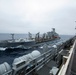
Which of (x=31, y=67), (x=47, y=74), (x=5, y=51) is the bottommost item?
(x=5, y=51)

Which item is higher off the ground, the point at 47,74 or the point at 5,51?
the point at 47,74

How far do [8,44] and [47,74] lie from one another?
32.2 metres

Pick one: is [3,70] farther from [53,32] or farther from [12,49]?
[53,32]

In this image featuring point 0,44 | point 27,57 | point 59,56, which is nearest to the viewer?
point 27,57

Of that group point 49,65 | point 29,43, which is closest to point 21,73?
point 49,65

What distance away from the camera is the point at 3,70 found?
5797 mm

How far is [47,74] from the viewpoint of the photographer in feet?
28.4

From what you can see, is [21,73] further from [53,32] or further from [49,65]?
[53,32]

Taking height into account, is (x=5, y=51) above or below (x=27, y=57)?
below

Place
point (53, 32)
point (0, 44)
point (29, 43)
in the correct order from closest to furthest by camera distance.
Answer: point (0, 44) < point (29, 43) < point (53, 32)

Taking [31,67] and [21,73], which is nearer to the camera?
[21,73]

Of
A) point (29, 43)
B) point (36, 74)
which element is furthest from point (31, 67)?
point (29, 43)

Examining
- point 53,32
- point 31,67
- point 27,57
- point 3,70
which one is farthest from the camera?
point 53,32

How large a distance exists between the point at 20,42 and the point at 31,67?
3414 cm
